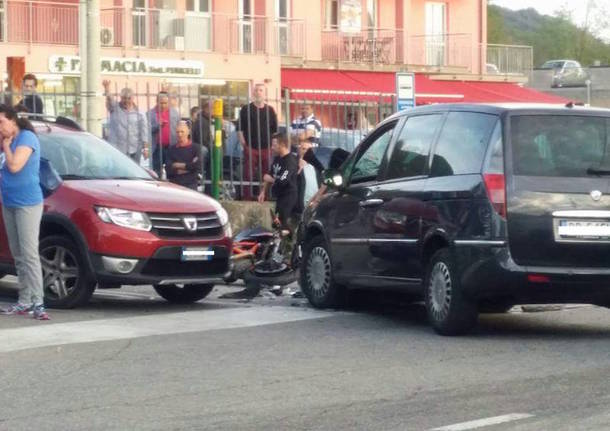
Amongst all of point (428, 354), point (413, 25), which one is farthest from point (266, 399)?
point (413, 25)

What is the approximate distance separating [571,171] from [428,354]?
190cm

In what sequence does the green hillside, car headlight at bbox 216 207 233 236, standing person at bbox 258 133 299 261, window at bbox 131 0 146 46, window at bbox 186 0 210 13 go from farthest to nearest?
the green hillside
window at bbox 186 0 210 13
window at bbox 131 0 146 46
standing person at bbox 258 133 299 261
car headlight at bbox 216 207 233 236

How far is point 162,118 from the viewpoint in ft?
66.2

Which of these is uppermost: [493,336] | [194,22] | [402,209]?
[194,22]

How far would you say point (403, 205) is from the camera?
12.5 metres

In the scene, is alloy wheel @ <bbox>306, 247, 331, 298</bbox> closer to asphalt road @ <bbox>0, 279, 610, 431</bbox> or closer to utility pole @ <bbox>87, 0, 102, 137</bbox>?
asphalt road @ <bbox>0, 279, 610, 431</bbox>

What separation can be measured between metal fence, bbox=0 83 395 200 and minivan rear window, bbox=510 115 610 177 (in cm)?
797

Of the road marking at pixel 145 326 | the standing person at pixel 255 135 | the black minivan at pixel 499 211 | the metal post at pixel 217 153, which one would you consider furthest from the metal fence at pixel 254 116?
the black minivan at pixel 499 211

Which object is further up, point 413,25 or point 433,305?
point 413,25

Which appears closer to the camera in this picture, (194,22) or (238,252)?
(238,252)

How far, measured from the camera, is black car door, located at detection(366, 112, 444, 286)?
12336 millimetres

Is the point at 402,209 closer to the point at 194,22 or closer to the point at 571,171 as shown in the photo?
the point at 571,171

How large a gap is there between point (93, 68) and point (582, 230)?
Answer: 813 centimetres

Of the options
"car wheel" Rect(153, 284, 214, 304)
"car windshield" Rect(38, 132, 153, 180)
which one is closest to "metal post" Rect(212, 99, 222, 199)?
"car windshield" Rect(38, 132, 153, 180)
